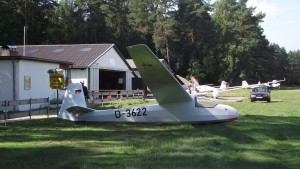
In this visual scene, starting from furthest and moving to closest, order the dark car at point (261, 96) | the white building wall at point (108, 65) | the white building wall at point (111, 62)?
the white building wall at point (111, 62) < the white building wall at point (108, 65) < the dark car at point (261, 96)

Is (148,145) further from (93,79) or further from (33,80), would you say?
(93,79)

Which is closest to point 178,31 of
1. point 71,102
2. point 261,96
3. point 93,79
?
point 93,79

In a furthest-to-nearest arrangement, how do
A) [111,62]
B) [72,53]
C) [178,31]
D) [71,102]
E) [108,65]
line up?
[178,31], [111,62], [108,65], [72,53], [71,102]

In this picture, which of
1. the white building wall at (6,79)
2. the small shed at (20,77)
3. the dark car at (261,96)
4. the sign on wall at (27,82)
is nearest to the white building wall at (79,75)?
the small shed at (20,77)

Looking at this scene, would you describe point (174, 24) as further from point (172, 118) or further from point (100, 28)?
point (172, 118)

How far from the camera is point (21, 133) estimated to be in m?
13.1

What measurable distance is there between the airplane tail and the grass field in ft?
1.47

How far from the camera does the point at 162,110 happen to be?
13781 millimetres

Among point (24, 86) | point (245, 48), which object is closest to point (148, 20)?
point (245, 48)

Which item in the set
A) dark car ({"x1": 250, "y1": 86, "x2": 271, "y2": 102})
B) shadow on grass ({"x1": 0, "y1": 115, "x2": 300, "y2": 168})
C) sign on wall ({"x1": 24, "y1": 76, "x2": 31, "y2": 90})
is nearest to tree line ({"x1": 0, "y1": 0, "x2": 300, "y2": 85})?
dark car ({"x1": 250, "y1": 86, "x2": 271, "y2": 102})

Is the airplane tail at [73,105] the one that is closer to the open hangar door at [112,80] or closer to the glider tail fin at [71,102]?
the glider tail fin at [71,102]

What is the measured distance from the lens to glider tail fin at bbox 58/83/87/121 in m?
14.5

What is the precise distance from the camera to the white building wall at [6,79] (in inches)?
888

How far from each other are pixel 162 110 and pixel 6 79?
12.3 metres
